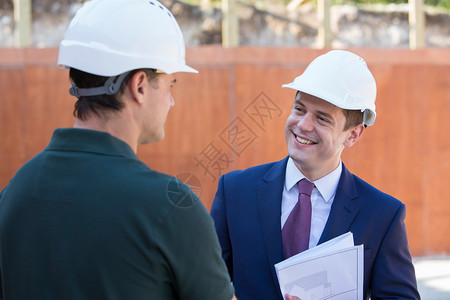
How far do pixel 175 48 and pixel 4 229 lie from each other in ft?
2.34

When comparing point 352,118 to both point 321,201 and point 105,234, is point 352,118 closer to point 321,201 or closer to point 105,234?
point 321,201

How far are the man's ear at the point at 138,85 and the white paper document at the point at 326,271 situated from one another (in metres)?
0.91

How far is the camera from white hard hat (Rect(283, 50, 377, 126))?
2.19m

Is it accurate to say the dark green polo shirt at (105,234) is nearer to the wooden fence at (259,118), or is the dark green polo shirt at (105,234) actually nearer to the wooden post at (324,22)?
the wooden fence at (259,118)

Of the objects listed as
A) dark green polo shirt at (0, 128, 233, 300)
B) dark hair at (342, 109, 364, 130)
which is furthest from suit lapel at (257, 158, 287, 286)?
dark green polo shirt at (0, 128, 233, 300)

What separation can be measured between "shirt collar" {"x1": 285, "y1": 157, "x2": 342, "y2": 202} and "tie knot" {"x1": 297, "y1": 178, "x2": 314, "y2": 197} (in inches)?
0.8

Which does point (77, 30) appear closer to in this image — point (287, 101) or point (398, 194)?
point (287, 101)

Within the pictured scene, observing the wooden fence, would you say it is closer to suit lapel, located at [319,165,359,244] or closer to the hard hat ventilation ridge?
suit lapel, located at [319,165,359,244]

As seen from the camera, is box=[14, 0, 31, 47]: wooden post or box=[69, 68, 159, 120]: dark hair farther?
box=[14, 0, 31, 47]: wooden post

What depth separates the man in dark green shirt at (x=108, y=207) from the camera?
1.17 metres

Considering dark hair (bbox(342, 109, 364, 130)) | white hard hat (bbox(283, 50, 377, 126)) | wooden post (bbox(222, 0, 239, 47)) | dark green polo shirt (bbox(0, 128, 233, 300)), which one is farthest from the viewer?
wooden post (bbox(222, 0, 239, 47))

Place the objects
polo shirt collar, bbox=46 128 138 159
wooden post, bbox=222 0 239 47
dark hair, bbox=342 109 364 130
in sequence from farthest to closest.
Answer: wooden post, bbox=222 0 239 47 → dark hair, bbox=342 109 364 130 → polo shirt collar, bbox=46 128 138 159

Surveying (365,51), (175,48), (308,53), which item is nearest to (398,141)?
(365,51)

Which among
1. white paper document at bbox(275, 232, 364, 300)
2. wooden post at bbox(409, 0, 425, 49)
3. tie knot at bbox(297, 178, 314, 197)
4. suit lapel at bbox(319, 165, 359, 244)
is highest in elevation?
wooden post at bbox(409, 0, 425, 49)
